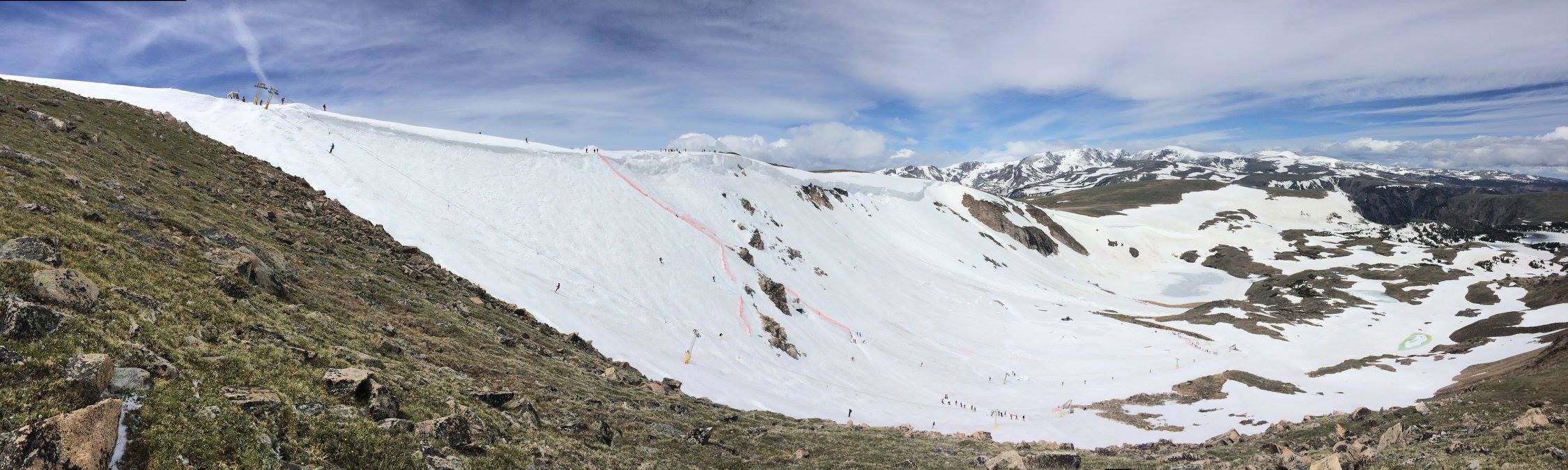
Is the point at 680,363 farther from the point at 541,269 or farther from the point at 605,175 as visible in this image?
the point at 605,175

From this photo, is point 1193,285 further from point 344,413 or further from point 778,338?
point 344,413

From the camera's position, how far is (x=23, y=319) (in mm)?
8016

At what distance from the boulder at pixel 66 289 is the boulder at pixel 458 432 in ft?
17.4

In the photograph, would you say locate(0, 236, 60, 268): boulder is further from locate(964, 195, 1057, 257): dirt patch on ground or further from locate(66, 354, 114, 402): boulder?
locate(964, 195, 1057, 257): dirt patch on ground

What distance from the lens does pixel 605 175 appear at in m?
56.2

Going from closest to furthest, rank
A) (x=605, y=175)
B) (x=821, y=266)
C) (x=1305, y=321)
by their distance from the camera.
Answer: (x=605, y=175) < (x=821, y=266) < (x=1305, y=321)

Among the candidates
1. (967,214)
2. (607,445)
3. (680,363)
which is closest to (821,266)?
(680,363)

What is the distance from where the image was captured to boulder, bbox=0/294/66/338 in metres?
7.86

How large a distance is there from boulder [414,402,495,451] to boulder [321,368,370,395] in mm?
1338

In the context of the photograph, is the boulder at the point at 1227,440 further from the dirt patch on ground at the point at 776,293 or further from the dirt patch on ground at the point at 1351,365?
the dirt patch on ground at the point at 1351,365

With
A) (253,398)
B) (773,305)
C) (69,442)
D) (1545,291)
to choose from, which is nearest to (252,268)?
(253,398)

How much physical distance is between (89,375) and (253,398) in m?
1.91

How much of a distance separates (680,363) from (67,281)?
77.9 ft

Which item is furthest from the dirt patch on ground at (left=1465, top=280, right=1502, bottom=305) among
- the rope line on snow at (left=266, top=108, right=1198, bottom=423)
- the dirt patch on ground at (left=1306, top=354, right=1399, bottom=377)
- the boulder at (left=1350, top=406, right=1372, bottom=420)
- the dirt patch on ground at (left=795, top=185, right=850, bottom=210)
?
the dirt patch on ground at (left=795, top=185, right=850, bottom=210)
